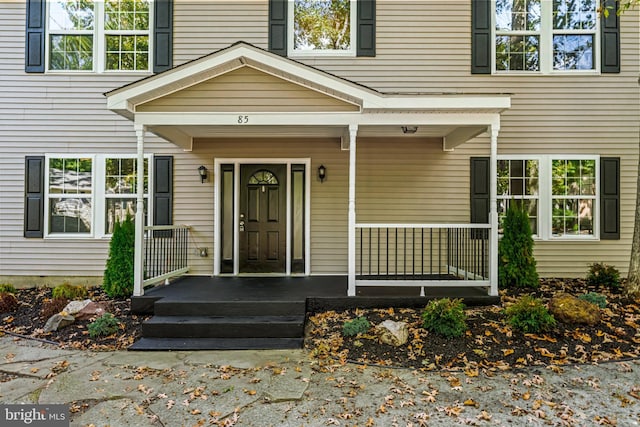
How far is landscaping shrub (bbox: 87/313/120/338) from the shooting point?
14.9 ft

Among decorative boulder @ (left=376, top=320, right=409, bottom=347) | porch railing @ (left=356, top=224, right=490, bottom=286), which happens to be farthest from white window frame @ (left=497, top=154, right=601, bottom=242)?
decorative boulder @ (left=376, top=320, right=409, bottom=347)

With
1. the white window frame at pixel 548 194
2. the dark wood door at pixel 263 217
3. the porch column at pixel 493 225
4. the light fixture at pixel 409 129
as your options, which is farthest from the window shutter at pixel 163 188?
the white window frame at pixel 548 194

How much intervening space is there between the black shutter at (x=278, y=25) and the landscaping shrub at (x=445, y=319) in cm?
487

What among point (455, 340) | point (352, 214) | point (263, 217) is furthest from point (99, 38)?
point (455, 340)

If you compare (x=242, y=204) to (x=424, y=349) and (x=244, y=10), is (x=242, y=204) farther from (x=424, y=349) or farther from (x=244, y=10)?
(x=424, y=349)

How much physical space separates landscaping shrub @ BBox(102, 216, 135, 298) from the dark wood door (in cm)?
176

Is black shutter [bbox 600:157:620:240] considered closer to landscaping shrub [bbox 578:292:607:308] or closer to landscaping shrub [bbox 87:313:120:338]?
landscaping shrub [bbox 578:292:607:308]

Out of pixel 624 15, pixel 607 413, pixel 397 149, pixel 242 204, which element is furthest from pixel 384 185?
pixel 624 15

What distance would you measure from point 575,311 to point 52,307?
21.2ft

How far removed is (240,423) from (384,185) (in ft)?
15.3

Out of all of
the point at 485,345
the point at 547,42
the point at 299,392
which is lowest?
the point at 299,392

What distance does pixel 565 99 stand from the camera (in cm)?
668

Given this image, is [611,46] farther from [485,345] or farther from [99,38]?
[99,38]

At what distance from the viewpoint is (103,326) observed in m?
4.59
